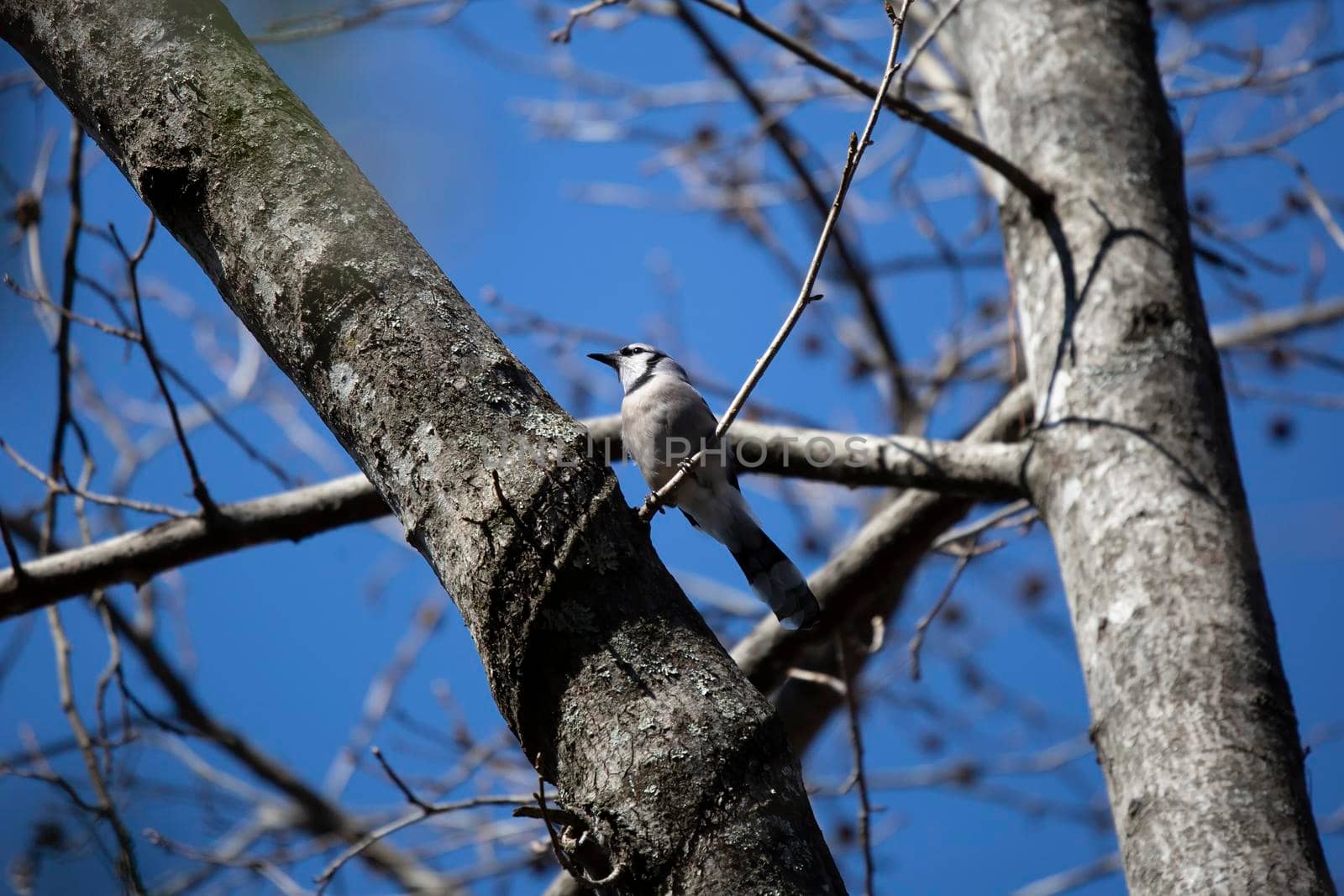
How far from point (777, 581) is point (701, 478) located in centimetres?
64

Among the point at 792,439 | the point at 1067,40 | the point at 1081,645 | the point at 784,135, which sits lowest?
the point at 1081,645

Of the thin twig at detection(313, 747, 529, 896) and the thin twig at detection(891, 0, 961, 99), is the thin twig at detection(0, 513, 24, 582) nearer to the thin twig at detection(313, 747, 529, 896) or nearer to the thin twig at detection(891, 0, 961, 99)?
the thin twig at detection(313, 747, 529, 896)

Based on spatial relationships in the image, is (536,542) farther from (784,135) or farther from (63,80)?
(784,135)

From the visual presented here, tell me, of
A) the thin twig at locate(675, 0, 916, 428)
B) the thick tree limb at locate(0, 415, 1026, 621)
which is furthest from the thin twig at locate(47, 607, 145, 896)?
the thin twig at locate(675, 0, 916, 428)

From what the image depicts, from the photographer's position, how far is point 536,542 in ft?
4.68

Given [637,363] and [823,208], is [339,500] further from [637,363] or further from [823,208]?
[823,208]

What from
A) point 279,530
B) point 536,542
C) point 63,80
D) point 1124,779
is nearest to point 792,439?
point 1124,779

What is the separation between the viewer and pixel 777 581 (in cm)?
348

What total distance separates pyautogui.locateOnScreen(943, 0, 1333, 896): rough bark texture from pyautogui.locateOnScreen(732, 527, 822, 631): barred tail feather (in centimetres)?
86

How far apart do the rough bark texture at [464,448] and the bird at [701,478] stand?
1.91m

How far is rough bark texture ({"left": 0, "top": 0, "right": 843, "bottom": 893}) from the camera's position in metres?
1.31

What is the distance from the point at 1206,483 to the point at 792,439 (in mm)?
1035

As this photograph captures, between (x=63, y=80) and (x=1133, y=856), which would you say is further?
(x=1133, y=856)

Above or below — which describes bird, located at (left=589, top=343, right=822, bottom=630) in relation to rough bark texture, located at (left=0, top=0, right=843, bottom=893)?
above
